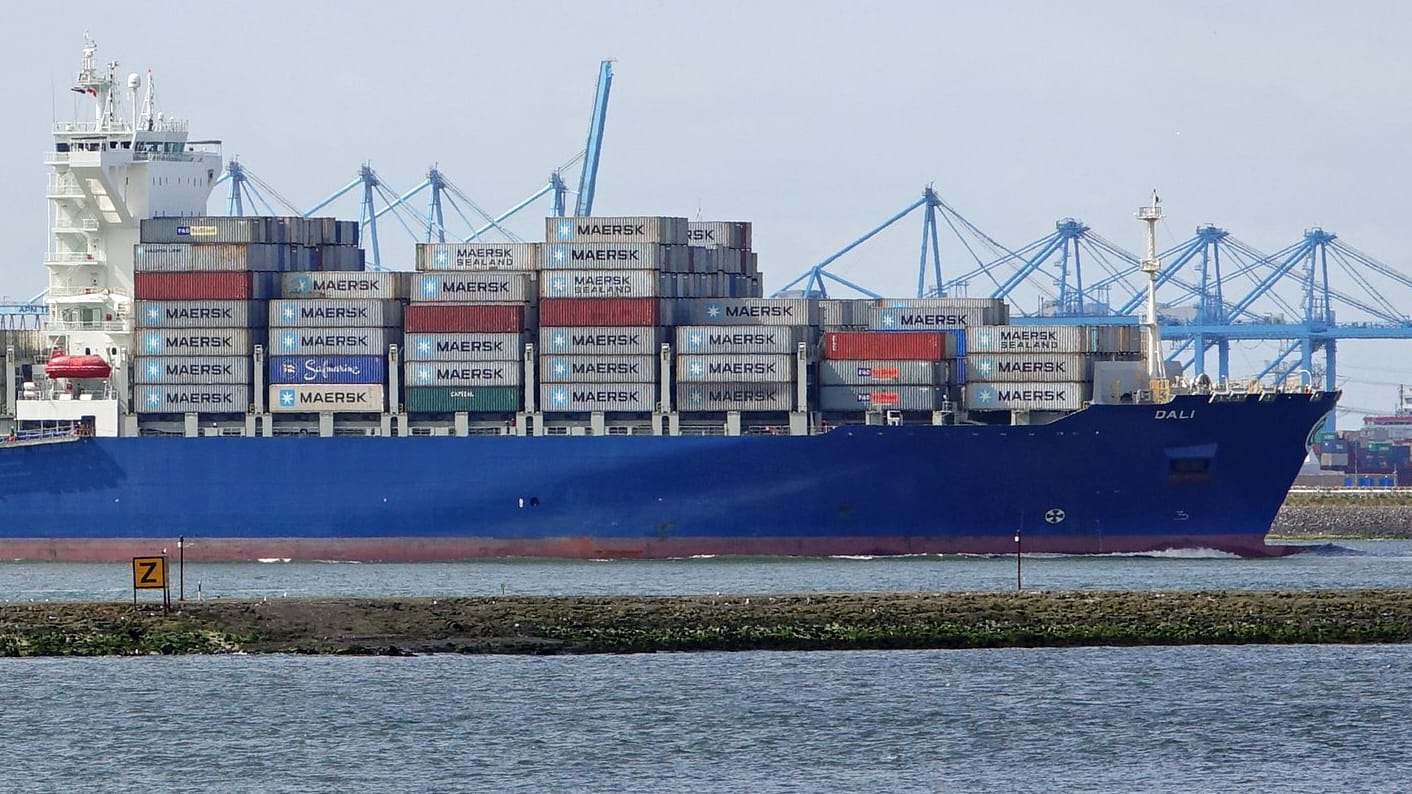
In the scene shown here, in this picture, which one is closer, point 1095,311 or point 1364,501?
point 1364,501

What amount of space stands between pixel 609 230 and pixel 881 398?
849 cm

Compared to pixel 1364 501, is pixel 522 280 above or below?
above

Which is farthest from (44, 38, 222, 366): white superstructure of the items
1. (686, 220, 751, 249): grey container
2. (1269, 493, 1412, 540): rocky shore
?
(1269, 493, 1412, 540): rocky shore

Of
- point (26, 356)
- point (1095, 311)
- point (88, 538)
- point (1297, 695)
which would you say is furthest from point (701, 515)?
point (1095, 311)

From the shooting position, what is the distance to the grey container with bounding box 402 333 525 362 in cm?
6134

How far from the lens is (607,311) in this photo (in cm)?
6128

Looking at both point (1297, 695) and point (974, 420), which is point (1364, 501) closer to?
point (974, 420)

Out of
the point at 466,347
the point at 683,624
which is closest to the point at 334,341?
the point at 466,347

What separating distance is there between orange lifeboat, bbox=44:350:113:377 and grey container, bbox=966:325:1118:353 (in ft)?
76.8

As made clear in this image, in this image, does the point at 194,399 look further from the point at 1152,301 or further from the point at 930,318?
the point at 1152,301

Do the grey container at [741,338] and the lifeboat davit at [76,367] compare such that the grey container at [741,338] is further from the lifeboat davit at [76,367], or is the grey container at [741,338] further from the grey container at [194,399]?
the lifeboat davit at [76,367]

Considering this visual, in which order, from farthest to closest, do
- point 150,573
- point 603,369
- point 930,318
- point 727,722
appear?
1. point 930,318
2. point 603,369
3. point 150,573
4. point 727,722

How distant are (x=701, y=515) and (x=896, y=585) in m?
10.2

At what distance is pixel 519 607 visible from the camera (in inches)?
1629
